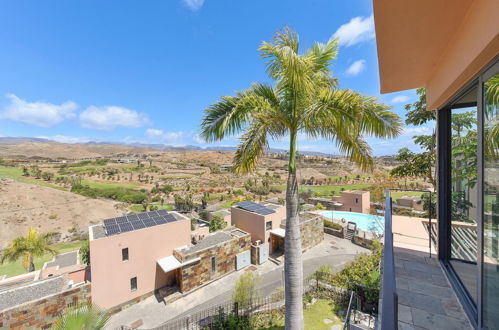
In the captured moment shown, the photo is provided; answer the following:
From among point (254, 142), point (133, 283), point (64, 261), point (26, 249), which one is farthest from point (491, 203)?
point (64, 261)

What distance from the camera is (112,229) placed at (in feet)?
38.8

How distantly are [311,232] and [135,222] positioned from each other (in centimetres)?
→ 1373

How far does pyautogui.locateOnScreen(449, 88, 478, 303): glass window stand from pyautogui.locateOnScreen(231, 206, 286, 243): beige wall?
1342 centimetres

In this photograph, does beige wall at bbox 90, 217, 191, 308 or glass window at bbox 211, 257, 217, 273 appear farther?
glass window at bbox 211, 257, 217, 273

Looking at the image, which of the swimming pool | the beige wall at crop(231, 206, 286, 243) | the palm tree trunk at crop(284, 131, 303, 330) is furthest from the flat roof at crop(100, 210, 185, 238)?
the swimming pool

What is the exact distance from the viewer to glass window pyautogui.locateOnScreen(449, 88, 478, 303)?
8.85 ft

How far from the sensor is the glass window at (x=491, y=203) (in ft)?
6.74

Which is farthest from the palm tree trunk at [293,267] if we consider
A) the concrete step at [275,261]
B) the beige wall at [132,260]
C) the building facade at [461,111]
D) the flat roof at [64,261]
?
the flat roof at [64,261]

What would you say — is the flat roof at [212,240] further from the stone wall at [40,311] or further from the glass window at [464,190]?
the glass window at [464,190]

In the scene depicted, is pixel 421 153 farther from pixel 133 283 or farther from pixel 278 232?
pixel 133 283

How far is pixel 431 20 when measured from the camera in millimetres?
2373

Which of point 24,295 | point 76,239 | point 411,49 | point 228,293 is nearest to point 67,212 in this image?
point 76,239

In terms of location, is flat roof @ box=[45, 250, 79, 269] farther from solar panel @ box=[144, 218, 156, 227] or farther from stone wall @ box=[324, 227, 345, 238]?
stone wall @ box=[324, 227, 345, 238]

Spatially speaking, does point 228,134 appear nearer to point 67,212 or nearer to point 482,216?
point 482,216
